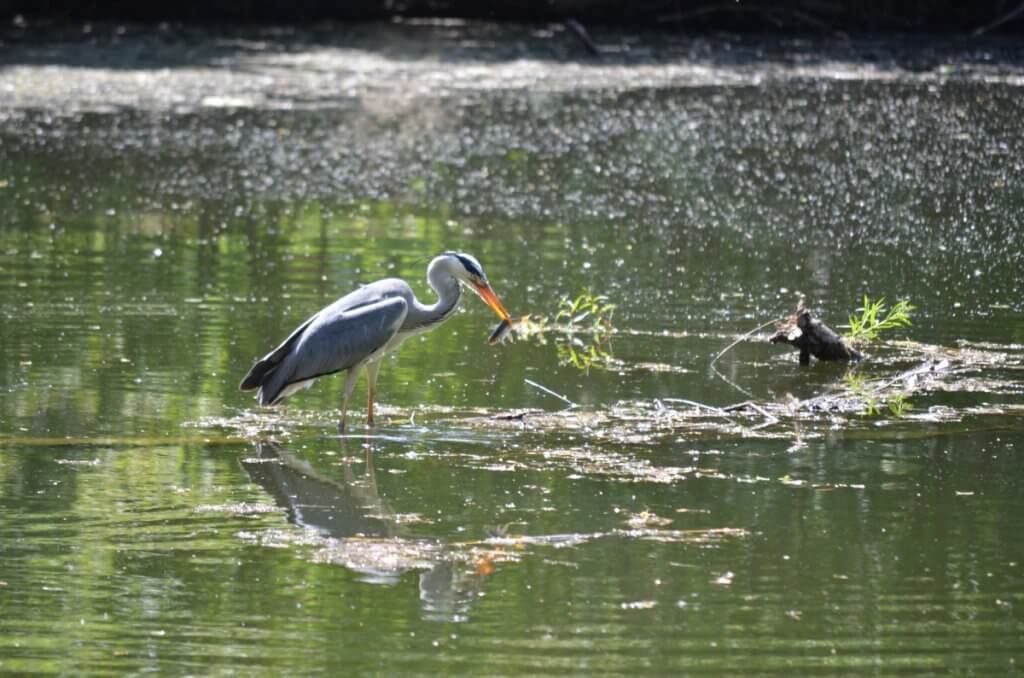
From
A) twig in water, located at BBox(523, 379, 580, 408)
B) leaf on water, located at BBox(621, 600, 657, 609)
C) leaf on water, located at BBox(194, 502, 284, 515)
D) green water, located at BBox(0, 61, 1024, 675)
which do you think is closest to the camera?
green water, located at BBox(0, 61, 1024, 675)

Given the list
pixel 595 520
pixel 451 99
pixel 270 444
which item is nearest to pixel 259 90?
pixel 451 99

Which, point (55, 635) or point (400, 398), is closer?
point (55, 635)

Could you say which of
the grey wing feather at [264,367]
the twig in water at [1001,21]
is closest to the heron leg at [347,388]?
the grey wing feather at [264,367]

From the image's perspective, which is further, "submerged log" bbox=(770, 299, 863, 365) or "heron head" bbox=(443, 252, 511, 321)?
"submerged log" bbox=(770, 299, 863, 365)

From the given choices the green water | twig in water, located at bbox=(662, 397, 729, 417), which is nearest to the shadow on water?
the green water

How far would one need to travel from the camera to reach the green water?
605 cm

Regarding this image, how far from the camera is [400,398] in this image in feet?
31.2

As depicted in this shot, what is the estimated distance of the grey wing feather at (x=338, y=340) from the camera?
8.71 metres

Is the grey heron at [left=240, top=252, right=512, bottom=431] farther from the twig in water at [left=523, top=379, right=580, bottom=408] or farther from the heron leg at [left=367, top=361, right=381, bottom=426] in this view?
the twig in water at [left=523, top=379, right=580, bottom=408]

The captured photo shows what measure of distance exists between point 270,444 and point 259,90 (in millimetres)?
13418

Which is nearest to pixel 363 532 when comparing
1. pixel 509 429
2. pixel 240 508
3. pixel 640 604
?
pixel 240 508

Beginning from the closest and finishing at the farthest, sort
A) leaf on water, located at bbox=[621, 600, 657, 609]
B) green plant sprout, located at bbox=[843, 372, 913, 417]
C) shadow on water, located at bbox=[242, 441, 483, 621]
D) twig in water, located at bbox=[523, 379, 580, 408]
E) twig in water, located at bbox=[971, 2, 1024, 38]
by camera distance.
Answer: leaf on water, located at bbox=[621, 600, 657, 609] → shadow on water, located at bbox=[242, 441, 483, 621] → green plant sprout, located at bbox=[843, 372, 913, 417] → twig in water, located at bbox=[523, 379, 580, 408] → twig in water, located at bbox=[971, 2, 1024, 38]

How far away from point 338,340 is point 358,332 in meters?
0.11

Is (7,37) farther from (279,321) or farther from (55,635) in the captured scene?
(55,635)
